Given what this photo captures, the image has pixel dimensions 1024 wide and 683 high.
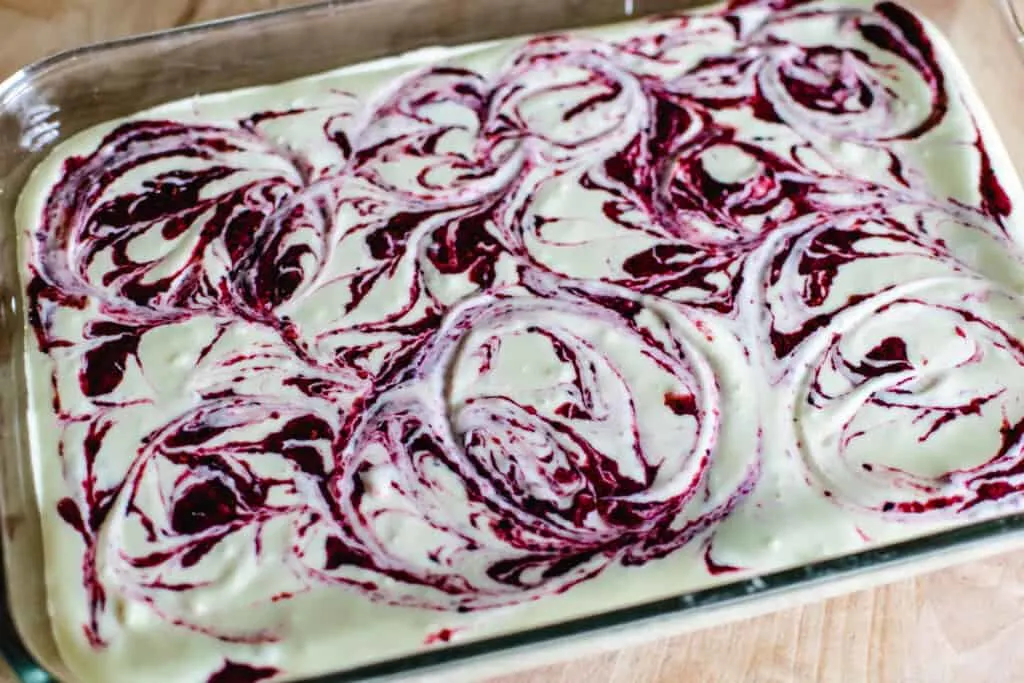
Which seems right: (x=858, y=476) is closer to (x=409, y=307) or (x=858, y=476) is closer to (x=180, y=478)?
(x=409, y=307)

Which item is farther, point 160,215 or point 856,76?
point 856,76

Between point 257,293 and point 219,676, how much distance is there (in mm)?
422

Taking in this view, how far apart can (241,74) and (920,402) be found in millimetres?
865

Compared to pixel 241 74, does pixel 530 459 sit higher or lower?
lower

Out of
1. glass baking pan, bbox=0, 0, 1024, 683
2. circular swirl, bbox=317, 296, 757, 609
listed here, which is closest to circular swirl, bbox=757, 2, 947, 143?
glass baking pan, bbox=0, 0, 1024, 683

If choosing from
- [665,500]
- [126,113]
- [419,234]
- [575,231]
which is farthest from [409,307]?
[126,113]

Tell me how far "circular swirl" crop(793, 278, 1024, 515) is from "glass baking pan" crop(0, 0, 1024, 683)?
9 centimetres

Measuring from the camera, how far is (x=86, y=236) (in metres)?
1.39

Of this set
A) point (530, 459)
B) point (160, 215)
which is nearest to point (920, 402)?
point (530, 459)

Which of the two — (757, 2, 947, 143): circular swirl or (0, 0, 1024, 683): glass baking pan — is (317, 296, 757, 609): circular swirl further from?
(757, 2, 947, 143): circular swirl

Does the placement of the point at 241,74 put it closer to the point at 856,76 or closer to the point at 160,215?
the point at 160,215

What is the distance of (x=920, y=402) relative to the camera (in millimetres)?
1272

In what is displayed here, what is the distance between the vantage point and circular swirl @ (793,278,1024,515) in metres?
1.22

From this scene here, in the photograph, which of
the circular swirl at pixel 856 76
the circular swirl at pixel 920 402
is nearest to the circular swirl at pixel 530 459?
the circular swirl at pixel 920 402
